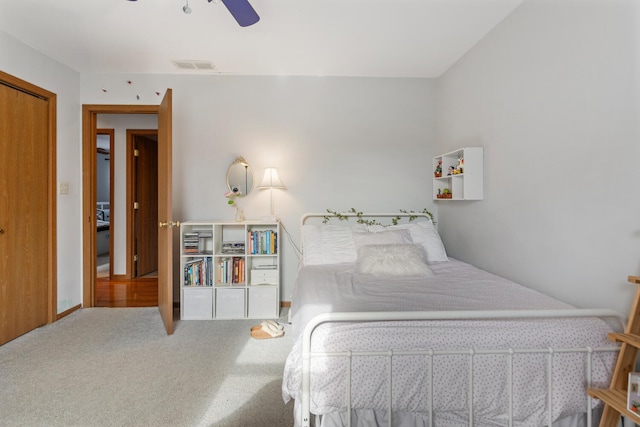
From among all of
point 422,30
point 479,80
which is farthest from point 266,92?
point 479,80

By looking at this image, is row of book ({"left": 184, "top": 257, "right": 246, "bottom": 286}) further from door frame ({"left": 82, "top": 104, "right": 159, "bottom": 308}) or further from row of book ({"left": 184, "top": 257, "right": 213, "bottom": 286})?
door frame ({"left": 82, "top": 104, "right": 159, "bottom": 308})

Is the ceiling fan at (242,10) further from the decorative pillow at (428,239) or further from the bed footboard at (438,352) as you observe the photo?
the decorative pillow at (428,239)

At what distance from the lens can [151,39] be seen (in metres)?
2.75

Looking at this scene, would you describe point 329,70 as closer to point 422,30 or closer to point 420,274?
point 422,30

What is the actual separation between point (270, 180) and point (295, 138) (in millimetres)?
523

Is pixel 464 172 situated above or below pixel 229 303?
above

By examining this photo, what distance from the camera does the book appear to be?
3.86 ft

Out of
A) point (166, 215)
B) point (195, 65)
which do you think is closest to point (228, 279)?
point (166, 215)

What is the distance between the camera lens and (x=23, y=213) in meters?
2.81

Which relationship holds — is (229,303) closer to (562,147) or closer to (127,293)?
(127,293)

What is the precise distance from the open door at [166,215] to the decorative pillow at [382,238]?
1.52m

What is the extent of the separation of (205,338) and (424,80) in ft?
10.4

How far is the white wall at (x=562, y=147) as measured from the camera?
156 centimetres

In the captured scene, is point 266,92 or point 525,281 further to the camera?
point 266,92
